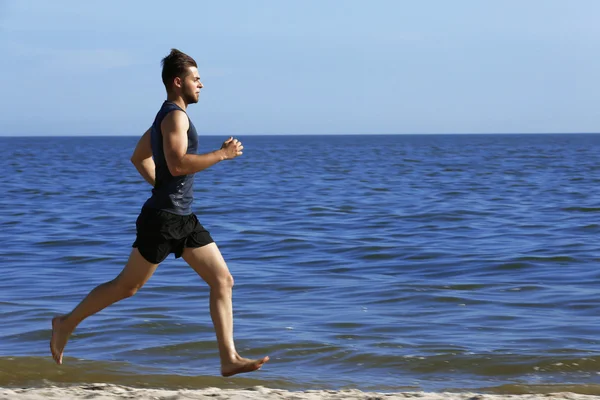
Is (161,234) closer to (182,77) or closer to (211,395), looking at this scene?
(182,77)

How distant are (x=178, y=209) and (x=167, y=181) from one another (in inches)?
6.5

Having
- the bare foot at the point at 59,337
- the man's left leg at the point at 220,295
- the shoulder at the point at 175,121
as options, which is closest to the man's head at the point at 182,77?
the shoulder at the point at 175,121

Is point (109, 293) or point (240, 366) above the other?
point (109, 293)

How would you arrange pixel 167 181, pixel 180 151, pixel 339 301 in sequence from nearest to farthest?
pixel 180 151 → pixel 167 181 → pixel 339 301

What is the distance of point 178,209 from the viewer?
194 inches

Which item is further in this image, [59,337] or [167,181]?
[59,337]

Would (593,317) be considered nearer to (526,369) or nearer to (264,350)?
(526,369)

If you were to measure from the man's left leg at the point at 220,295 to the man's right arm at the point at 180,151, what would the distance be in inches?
19.8

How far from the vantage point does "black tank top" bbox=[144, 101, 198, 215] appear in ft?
16.0

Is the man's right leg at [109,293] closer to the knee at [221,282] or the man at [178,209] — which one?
the man at [178,209]

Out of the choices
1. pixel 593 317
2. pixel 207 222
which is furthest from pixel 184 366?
pixel 207 222

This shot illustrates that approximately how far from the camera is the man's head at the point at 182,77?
493 cm

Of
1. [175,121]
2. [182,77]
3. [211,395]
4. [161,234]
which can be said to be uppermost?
[182,77]

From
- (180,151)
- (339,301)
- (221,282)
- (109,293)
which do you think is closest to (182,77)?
(180,151)
